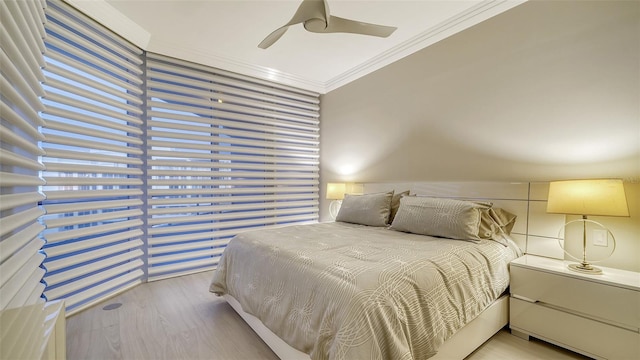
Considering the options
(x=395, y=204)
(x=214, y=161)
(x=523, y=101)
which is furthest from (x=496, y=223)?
(x=214, y=161)

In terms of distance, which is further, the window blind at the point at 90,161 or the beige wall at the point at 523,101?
the window blind at the point at 90,161

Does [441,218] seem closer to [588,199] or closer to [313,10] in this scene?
[588,199]

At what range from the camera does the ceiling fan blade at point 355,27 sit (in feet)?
6.59

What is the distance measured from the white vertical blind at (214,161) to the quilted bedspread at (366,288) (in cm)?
136

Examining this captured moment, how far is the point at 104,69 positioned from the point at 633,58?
14.0 feet

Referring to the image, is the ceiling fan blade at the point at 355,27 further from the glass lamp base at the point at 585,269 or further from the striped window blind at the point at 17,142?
the glass lamp base at the point at 585,269

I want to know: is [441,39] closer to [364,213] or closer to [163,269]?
[364,213]

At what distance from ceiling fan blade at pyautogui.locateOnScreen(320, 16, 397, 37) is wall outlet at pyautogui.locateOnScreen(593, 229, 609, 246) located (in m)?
2.11

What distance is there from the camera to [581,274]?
1.69 meters

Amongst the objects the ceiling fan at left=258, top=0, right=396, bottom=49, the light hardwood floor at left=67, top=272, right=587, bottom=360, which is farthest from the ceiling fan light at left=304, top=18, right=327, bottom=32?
the light hardwood floor at left=67, top=272, right=587, bottom=360

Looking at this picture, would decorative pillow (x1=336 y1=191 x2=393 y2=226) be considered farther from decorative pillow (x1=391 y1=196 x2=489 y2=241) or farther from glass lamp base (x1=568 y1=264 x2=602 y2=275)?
glass lamp base (x1=568 y1=264 x2=602 y2=275)

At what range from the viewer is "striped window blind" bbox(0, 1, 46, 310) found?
693 millimetres

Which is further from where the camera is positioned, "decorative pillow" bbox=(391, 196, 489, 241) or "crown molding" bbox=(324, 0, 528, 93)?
"crown molding" bbox=(324, 0, 528, 93)

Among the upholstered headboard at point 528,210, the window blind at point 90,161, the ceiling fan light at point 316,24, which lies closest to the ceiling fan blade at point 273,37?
the ceiling fan light at point 316,24
